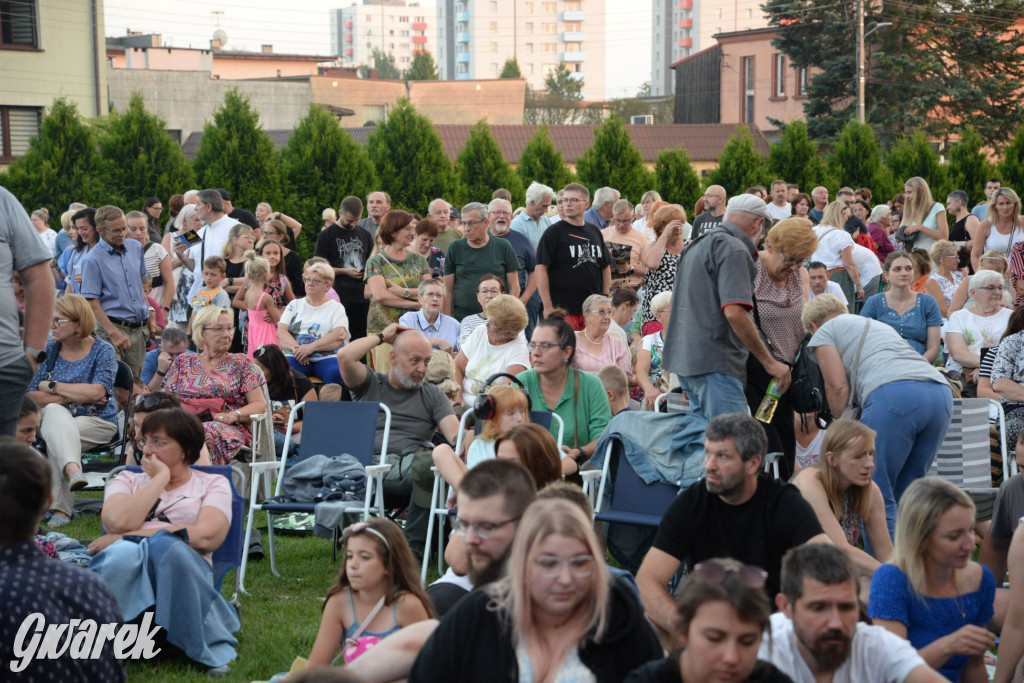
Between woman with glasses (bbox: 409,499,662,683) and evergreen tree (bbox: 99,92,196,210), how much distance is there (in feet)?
57.5

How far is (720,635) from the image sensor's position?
110 inches

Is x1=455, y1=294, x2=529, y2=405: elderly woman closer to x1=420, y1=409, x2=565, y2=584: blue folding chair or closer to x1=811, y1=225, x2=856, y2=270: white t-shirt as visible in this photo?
x1=420, y1=409, x2=565, y2=584: blue folding chair

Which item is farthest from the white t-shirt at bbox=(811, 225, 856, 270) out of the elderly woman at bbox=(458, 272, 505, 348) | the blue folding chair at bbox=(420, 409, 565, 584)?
the blue folding chair at bbox=(420, 409, 565, 584)

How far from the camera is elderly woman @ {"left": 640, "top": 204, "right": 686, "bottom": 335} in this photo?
1002cm

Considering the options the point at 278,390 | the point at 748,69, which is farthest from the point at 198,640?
the point at 748,69

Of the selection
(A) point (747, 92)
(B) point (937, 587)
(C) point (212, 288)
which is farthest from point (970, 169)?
(A) point (747, 92)

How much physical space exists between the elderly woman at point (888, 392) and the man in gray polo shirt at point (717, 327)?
0.27 meters

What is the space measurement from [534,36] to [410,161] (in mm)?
122019

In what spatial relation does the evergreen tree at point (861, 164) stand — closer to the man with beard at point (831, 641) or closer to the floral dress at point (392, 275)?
the floral dress at point (392, 275)

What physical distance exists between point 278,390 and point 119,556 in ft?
10.9

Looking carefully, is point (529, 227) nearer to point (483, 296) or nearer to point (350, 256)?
point (350, 256)

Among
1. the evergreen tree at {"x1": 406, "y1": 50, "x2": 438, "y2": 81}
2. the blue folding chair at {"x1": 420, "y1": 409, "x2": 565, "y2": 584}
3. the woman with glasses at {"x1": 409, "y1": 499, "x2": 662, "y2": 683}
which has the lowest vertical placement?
the blue folding chair at {"x1": 420, "y1": 409, "x2": 565, "y2": 584}

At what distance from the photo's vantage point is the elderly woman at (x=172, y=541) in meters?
4.93

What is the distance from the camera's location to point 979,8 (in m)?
37.6
